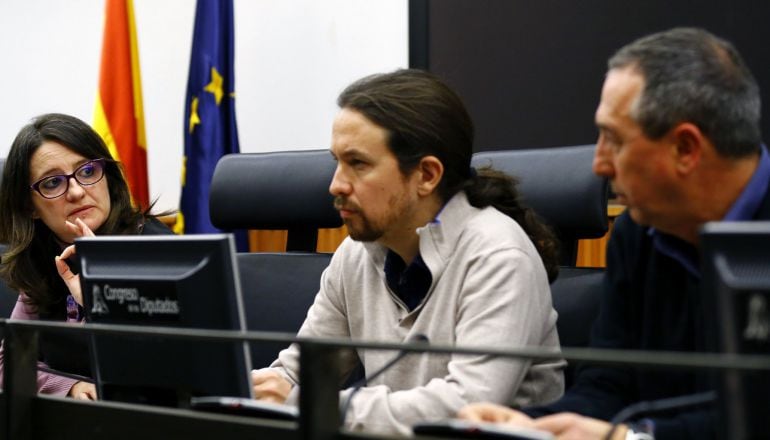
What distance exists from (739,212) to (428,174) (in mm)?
590

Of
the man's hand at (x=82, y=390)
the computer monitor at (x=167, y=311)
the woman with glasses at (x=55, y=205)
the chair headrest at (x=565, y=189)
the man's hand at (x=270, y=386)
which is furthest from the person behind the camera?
the woman with glasses at (x=55, y=205)

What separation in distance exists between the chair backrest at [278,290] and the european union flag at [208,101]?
1.26 meters

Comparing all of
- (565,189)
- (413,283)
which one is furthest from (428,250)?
(565,189)

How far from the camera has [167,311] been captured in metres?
1.22

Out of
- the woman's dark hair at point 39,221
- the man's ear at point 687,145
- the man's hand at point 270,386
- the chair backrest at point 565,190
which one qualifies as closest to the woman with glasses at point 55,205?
the woman's dark hair at point 39,221

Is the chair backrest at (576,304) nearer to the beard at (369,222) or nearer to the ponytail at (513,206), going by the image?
the ponytail at (513,206)

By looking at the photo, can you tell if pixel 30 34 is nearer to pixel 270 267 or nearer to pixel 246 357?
pixel 270 267

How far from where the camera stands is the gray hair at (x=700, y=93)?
121 centimetres

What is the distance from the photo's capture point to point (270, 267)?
7.52 feet

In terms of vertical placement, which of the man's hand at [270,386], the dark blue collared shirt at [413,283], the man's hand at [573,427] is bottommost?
the man's hand at [270,386]

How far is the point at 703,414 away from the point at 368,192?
722 millimetres

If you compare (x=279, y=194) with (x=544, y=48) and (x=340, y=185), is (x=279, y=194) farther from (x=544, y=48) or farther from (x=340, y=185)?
(x=544, y=48)

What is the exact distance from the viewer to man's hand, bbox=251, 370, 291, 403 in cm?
160

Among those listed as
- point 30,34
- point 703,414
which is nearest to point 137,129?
point 30,34
